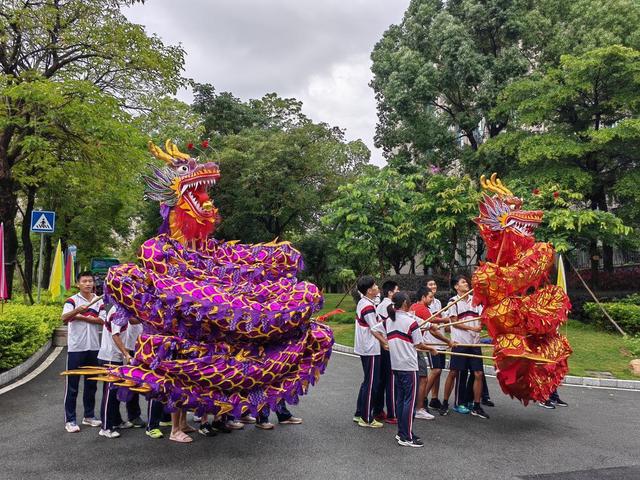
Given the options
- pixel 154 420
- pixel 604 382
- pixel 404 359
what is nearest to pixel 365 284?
pixel 404 359

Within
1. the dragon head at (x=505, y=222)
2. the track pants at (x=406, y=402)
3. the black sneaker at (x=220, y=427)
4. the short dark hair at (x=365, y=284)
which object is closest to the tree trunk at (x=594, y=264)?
the dragon head at (x=505, y=222)

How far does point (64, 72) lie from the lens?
558 inches

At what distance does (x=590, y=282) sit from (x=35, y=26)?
60.1ft

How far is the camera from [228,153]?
22438mm

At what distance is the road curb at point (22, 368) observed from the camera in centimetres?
796

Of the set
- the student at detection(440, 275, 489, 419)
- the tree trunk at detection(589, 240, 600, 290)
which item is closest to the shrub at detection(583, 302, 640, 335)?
the tree trunk at detection(589, 240, 600, 290)

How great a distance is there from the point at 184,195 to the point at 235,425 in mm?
2649

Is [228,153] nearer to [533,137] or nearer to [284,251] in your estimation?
[533,137]

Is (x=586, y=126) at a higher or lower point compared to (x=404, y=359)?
higher

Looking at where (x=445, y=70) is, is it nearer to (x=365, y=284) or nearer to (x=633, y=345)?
(x=633, y=345)

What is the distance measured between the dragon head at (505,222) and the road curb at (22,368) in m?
7.28

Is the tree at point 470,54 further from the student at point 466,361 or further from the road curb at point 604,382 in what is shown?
the student at point 466,361

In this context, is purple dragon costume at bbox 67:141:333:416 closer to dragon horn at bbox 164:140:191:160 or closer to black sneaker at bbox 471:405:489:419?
dragon horn at bbox 164:140:191:160

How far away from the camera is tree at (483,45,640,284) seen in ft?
47.0
